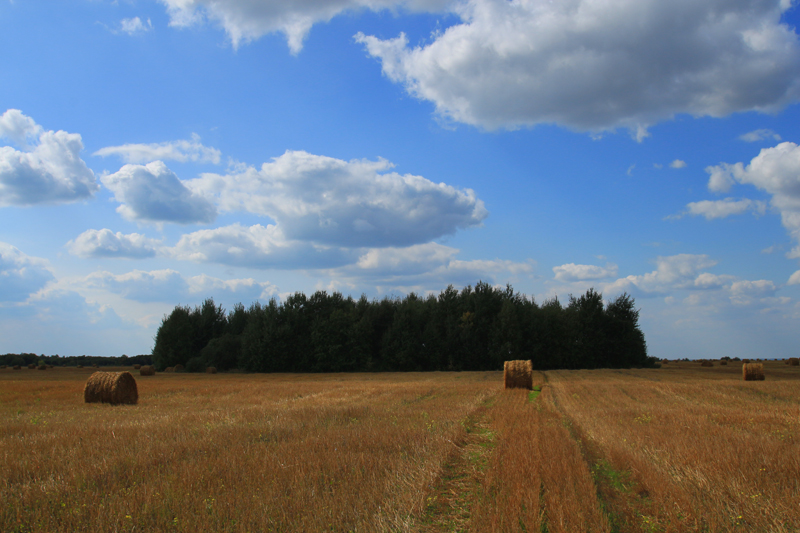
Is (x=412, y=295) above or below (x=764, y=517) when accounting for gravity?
above

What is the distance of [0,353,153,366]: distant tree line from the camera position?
69750mm

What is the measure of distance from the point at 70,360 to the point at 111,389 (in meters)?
86.1

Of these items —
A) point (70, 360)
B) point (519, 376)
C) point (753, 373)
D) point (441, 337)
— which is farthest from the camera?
point (70, 360)

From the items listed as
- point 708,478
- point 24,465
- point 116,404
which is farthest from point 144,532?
point 116,404

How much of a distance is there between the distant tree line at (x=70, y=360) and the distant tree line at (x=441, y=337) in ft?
90.1

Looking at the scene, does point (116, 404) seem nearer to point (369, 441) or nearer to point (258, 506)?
point (369, 441)

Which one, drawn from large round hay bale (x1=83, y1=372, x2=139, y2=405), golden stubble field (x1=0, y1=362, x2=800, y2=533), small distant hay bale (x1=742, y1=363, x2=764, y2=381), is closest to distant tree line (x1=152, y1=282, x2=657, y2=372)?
small distant hay bale (x1=742, y1=363, x2=764, y2=381)

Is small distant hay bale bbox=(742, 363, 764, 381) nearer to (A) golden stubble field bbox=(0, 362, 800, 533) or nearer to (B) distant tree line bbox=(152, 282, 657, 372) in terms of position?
(A) golden stubble field bbox=(0, 362, 800, 533)

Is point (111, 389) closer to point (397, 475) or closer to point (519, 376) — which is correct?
point (397, 475)

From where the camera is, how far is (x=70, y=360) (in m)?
84.9

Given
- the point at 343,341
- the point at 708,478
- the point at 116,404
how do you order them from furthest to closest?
the point at 343,341
the point at 116,404
the point at 708,478

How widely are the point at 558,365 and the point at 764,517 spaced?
163 ft

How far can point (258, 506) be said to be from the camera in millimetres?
4727

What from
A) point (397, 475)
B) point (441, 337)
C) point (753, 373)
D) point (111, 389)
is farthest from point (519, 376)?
point (441, 337)
